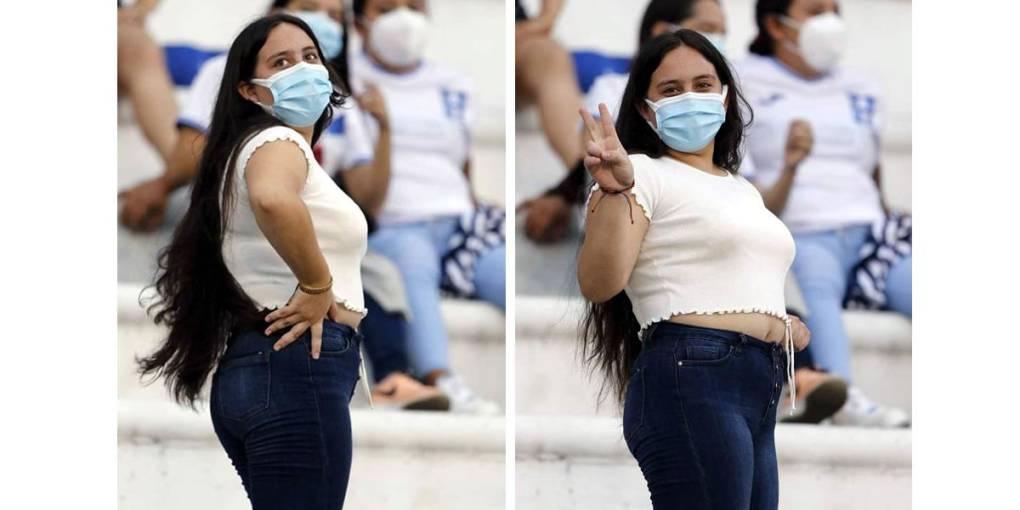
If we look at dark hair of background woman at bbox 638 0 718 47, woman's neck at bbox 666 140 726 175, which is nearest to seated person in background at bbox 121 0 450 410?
dark hair of background woman at bbox 638 0 718 47

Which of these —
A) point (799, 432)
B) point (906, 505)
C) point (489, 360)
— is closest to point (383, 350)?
point (489, 360)

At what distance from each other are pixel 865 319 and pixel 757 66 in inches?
33.8

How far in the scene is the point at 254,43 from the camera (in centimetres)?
262

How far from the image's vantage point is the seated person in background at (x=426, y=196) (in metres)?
4.23

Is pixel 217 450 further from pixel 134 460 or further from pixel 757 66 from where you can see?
pixel 757 66

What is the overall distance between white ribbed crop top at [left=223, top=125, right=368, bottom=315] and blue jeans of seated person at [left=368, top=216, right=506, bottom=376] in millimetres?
1664

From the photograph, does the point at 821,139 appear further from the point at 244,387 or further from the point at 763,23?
the point at 244,387

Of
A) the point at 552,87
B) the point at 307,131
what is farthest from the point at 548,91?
the point at 307,131

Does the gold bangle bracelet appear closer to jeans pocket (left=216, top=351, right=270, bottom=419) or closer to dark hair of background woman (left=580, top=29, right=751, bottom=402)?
jeans pocket (left=216, top=351, right=270, bottom=419)

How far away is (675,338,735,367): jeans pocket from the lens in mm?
2404

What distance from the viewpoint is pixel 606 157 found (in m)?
2.29

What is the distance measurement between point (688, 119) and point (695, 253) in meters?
0.26

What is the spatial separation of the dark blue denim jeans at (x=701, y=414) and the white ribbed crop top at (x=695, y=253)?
51 mm
